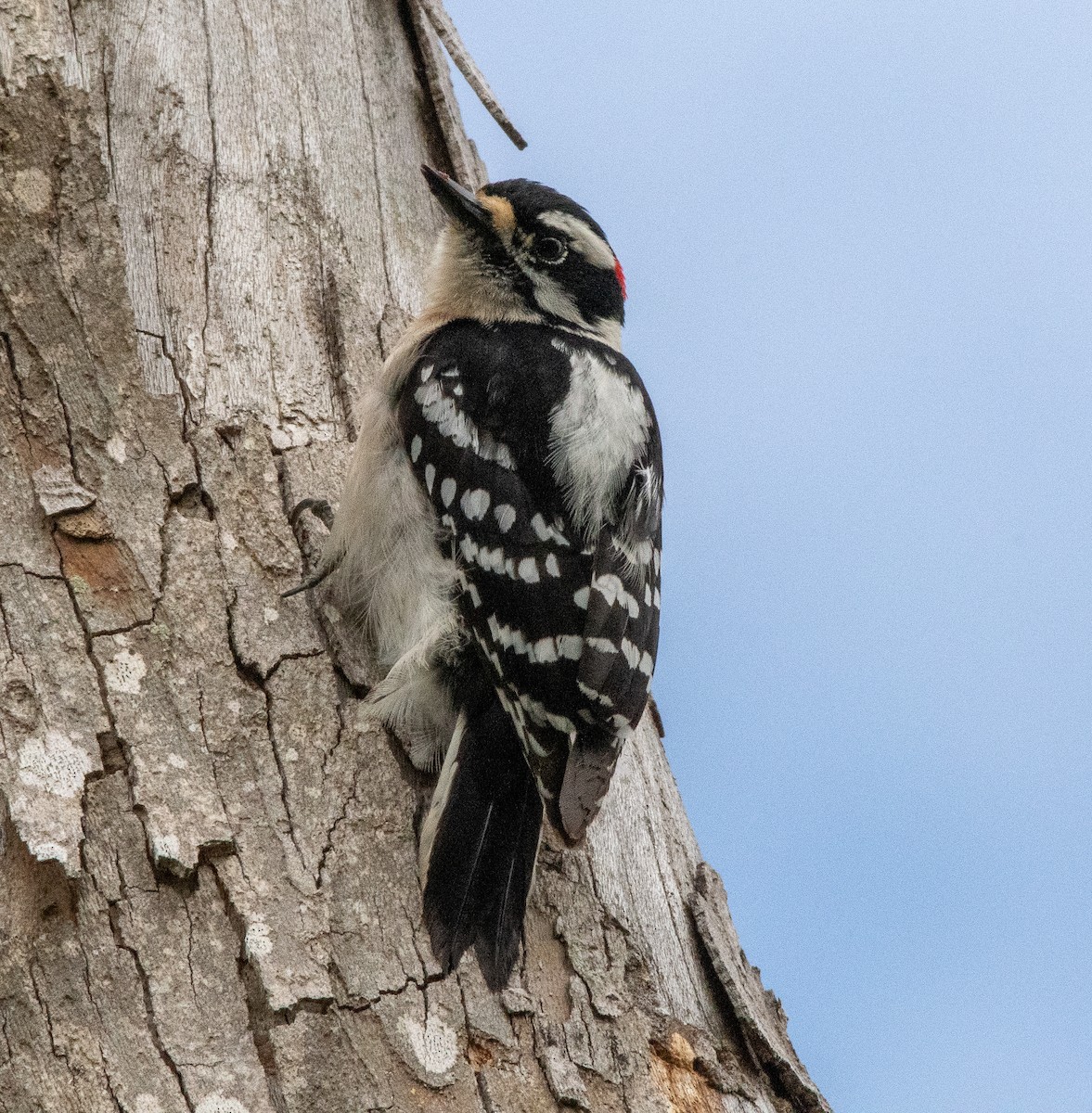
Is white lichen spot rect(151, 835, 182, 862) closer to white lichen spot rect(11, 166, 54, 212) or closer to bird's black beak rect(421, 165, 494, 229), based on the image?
white lichen spot rect(11, 166, 54, 212)

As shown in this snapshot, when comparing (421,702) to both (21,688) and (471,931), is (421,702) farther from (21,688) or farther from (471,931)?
(21,688)

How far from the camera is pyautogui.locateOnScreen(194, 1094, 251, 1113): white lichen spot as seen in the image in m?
1.86

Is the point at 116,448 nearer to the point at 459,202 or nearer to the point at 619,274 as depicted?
the point at 459,202

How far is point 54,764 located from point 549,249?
1.87 m

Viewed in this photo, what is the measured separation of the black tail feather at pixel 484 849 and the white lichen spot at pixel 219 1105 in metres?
0.38

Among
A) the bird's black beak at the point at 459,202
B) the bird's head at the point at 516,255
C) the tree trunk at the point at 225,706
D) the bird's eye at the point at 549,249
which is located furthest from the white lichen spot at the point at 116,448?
the bird's eye at the point at 549,249

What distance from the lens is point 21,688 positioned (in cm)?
221

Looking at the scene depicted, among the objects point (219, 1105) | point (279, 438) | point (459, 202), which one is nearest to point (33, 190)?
point (279, 438)

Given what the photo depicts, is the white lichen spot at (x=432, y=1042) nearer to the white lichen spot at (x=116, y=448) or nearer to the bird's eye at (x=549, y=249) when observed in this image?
the white lichen spot at (x=116, y=448)

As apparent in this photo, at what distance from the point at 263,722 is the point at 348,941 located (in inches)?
17.0

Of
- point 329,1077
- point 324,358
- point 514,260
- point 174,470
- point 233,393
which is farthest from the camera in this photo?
point 514,260

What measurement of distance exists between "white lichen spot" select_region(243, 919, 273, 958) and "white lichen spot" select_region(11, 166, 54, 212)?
1.54 m

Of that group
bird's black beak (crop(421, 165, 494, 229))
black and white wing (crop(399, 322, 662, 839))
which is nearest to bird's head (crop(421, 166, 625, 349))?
bird's black beak (crop(421, 165, 494, 229))

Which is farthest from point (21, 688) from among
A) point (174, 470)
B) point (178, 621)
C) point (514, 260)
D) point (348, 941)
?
point (514, 260)
